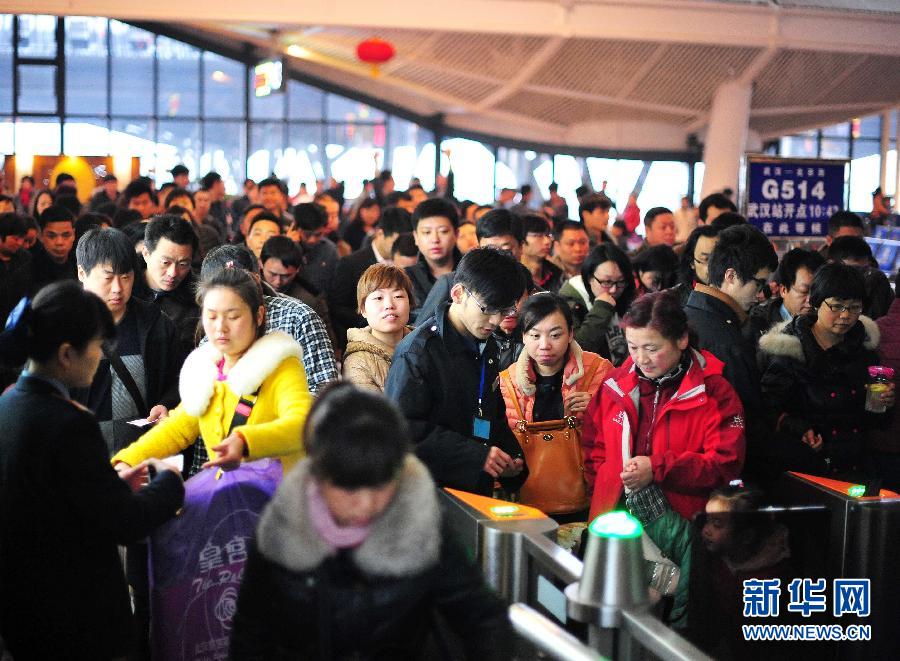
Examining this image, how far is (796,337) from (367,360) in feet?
5.93

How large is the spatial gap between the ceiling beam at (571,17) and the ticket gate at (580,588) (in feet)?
50.8

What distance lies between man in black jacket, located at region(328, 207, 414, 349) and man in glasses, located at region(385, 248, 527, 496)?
11.6 ft

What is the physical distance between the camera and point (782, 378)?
481cm

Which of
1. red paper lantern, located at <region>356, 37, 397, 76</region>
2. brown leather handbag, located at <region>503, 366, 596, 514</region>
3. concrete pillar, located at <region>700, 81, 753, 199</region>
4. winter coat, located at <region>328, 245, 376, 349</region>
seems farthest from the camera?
concrete pillar, located at <region>700, 81, 753, 199</region>

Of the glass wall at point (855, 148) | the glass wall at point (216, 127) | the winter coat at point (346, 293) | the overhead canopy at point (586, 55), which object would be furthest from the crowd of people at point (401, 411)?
the glass wall at point (855, 148)

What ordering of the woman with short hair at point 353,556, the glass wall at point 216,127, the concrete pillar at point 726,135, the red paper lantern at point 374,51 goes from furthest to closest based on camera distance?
the glass wall at point 216,127 < the concrete pillar at point 726,135 < the red paper lantern at point 374,51 < the woman with short hair at point 353,556

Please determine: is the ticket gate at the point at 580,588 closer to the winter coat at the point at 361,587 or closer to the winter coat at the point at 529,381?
the winter coat at the point at 361,587

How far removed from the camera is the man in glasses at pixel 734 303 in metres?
4.66

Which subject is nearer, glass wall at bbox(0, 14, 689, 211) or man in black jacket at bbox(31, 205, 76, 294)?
man in black jacket at bbox(31, 205, 76, 294)

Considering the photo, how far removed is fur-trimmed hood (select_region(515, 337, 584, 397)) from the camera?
14.6 ft

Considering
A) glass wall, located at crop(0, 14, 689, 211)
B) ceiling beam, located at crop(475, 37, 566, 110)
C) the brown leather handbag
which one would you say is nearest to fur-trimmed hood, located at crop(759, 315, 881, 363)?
the brown leather handbag

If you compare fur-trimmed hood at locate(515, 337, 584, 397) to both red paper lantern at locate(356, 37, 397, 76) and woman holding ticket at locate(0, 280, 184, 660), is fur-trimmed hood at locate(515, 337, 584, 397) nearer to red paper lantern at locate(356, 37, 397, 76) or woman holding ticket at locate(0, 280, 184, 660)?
woman holding ticket at locate(0, 280, 184, 660)

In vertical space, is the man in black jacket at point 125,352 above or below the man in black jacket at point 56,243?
below

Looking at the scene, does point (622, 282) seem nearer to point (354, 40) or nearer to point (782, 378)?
point (782, 378)
